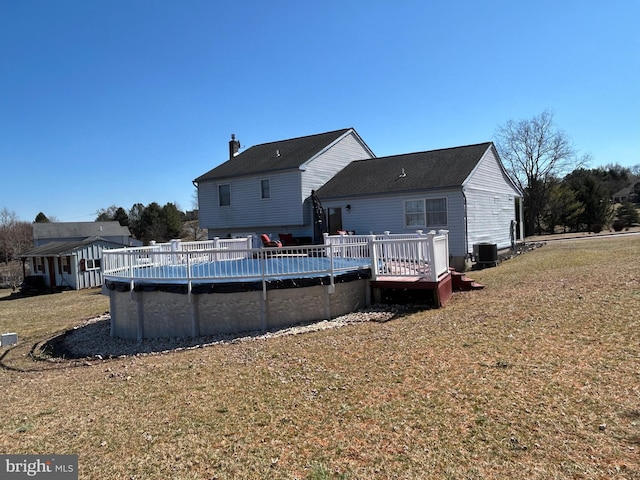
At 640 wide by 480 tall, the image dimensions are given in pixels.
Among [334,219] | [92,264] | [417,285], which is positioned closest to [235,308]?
[417,285]

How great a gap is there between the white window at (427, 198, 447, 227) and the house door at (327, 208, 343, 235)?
4.61 metres

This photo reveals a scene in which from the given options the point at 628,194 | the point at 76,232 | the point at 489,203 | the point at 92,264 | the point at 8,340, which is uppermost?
the point at 628,194

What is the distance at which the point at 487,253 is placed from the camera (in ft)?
54.0

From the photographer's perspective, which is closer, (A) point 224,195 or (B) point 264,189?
(B) point 264,189

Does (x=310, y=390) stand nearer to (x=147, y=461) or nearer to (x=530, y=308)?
(x=147, y=461)

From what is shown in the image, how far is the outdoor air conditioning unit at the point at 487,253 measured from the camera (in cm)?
1641

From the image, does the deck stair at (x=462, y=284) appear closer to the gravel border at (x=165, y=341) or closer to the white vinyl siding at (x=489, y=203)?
the gravel border at (x=165, y=341)

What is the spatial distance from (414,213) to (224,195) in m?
11.5

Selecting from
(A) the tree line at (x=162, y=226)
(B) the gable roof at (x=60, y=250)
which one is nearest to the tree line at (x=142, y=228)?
(A) the tree line at (x=162, y=226)

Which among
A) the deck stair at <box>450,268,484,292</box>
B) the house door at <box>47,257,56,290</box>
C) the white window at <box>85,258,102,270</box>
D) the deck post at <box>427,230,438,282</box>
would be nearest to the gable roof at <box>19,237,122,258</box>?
the house door at <box>47,257,56,290</box>

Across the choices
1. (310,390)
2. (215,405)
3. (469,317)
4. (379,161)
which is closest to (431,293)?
(469,317)

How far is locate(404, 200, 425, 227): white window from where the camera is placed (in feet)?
58.1

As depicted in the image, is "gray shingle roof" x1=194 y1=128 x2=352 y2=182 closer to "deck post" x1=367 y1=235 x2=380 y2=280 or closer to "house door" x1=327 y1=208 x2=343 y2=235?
"house door" x1=327 y1=208 x2=343 y2=235

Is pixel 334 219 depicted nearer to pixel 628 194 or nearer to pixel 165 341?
pixel 165 341
